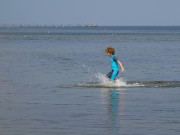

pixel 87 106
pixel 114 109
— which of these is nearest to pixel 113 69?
pixel 87 106

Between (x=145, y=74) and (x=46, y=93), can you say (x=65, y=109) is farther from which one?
(x=145, y=74)

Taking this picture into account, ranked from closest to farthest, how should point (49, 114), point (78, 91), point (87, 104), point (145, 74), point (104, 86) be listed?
point (49, 114)
point (87, 104)
point (78, 91)
point (104, 86)
point (145, 74)

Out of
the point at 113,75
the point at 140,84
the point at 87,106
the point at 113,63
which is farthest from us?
the point at 140,84

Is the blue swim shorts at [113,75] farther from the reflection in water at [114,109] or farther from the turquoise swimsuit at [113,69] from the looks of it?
the reflection in water at [114,109]

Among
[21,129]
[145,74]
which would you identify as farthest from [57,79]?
[21,129]

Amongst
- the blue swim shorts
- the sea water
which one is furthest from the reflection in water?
the blue swim shorts

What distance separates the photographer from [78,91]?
16.8 metres

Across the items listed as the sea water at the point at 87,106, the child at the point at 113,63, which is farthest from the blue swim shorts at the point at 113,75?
the sea water at the point at 87,106

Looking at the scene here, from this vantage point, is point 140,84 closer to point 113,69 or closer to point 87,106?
point 113,69

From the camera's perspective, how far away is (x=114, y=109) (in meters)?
12.4

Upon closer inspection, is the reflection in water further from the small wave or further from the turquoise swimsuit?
the small wave

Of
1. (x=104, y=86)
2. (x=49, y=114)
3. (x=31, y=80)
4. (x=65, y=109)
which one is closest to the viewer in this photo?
(x=49, y=114)

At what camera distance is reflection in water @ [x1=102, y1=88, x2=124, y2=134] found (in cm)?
1001

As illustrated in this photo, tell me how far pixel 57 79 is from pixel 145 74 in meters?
4.71
